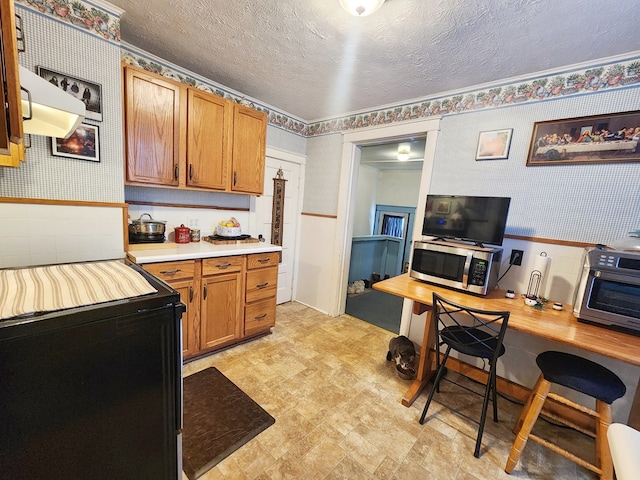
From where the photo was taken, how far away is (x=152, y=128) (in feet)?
6.41

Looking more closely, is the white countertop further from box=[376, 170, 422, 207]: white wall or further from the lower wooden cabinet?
box=[376, 170, 422, 207]: white wall

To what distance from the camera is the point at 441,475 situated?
139 centimetres

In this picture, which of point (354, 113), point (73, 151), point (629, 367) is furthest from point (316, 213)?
point (629, 367)

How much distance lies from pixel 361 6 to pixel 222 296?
2.19 m

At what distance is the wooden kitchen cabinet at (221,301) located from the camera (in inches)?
85.0

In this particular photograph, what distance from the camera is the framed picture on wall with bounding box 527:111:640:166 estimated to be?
1.65 meters

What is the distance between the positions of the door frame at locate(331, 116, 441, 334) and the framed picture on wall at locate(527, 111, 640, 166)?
76 cm

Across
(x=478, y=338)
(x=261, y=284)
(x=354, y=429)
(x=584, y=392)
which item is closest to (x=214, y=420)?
(x=354, y=429)

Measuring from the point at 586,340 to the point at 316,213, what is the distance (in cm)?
264

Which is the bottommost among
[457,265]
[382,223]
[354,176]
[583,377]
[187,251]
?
[583,377]

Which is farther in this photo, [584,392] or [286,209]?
[286,209]

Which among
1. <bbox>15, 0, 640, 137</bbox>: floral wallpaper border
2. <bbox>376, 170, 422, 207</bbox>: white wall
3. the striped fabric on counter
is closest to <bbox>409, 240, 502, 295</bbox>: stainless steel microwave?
<bbox>15, 0, 640, 137</bbox>: floral wallpaper border

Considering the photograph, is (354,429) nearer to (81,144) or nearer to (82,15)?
(81,144)

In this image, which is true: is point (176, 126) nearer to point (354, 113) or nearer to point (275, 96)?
point (275, 96)
